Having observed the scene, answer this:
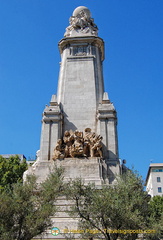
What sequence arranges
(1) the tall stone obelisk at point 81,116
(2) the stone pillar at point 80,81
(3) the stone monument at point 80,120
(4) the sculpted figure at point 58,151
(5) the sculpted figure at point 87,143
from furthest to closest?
(2) the stone pillar at point 80,81 < (5) the sculpted figure at point 87,143 < (4) the sculpted figure at point 58,151 < (1) the tall stone obelisk at point 81,116 < (3) the stone monument at point 80,120

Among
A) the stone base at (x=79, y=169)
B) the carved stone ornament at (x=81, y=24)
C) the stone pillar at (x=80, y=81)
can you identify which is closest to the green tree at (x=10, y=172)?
the stone pillar at (x=80, y=81)

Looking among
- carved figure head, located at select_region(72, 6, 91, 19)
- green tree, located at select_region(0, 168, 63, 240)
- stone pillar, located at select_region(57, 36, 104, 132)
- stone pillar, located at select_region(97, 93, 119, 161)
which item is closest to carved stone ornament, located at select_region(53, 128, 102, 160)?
stone pillar, located at select_region(97, 93, 119, 161)

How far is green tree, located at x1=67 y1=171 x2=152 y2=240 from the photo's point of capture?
12.3 meters

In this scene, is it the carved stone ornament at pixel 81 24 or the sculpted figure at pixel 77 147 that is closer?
the sculpted figure at pixel 77 147

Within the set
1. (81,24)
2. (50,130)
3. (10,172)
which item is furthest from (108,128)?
(10,172)

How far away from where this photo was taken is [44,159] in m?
22.2

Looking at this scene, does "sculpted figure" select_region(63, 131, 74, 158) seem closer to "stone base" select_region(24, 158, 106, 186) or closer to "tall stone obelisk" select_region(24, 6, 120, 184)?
"tall stone obelisk" select_region(24, 6, 120, 184)

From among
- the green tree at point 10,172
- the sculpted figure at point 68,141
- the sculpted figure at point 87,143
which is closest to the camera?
the sculpted figure at point 68,141

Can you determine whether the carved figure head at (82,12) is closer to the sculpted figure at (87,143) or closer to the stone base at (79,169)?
the sculpted figure at (87,143)

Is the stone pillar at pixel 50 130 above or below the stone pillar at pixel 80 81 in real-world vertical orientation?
below

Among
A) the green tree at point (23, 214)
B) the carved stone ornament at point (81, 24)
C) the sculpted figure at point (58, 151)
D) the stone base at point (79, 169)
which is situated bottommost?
the green tree at point (23, 214)

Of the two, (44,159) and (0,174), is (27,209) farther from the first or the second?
(0,174)

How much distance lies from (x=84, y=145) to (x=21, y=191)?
9254 millimetres

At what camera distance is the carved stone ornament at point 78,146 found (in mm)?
21375
